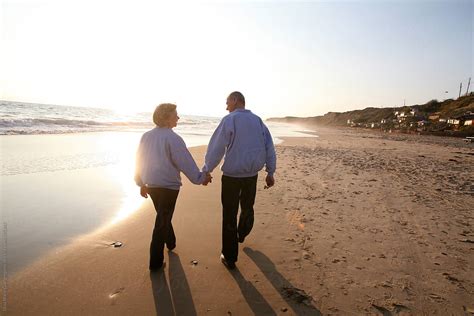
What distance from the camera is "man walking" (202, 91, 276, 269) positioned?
350cm

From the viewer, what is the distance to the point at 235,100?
370cm

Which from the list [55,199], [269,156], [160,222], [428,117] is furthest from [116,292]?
[428,117]

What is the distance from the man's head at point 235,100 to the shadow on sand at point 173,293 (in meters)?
2.10

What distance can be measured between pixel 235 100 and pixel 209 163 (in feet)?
2.85

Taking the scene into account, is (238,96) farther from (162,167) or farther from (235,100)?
(162,167)

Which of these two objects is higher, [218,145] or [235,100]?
[235,100]

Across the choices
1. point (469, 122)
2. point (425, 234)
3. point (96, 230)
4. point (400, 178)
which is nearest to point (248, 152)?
point (96, 230)

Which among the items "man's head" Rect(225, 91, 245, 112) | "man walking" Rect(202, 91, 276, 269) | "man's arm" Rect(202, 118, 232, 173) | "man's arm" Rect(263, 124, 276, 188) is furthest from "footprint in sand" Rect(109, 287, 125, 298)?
"man's head" Rect(225, 91, 245, 112)

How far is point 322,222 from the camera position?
17.0 ft

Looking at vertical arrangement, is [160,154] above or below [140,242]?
above

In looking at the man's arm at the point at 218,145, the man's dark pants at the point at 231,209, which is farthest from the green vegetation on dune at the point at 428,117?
the man's arm at the point at 218,145

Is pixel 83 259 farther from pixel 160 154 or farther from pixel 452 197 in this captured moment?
pixel 452 197

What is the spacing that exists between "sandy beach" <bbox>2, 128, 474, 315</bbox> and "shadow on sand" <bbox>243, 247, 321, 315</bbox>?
0.01 meters

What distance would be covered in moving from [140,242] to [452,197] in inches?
283
